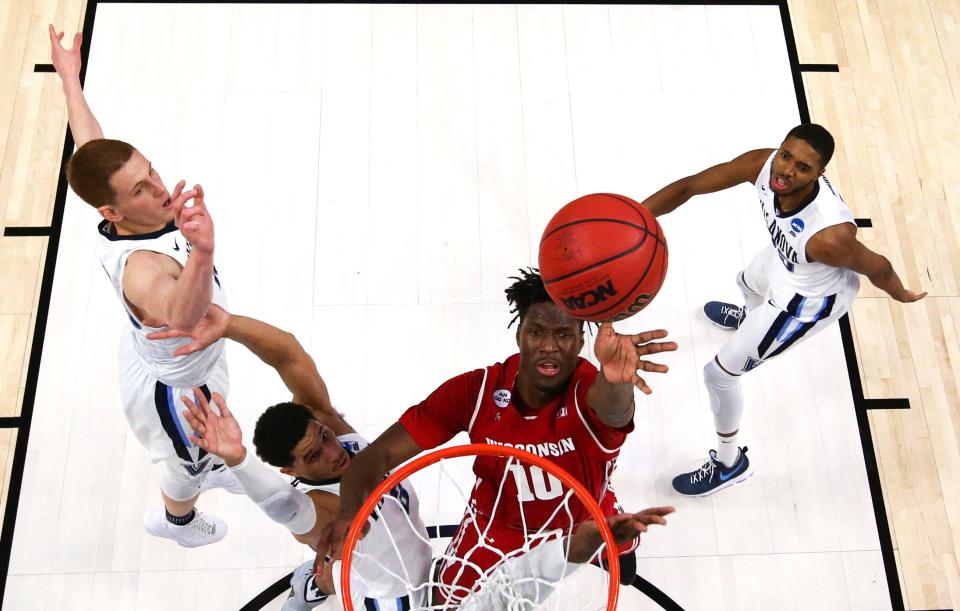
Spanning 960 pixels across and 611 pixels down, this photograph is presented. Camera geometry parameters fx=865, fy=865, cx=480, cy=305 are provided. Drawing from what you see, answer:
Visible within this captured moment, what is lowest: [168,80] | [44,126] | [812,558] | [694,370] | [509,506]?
[812,558]

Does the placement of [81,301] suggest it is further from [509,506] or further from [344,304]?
[509,506]

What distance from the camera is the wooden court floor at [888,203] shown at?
11.9 feet

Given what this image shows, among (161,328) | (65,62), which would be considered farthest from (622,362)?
(65,62)

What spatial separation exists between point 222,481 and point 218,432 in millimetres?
939

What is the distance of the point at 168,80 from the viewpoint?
460cm

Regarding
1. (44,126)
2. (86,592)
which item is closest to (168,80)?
(44,126)

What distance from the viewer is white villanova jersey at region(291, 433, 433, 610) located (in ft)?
8.82

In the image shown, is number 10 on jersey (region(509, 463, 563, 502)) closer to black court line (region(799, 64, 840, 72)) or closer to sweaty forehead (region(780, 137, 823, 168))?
sweaty forehead (region(780, 137, 823, 168))

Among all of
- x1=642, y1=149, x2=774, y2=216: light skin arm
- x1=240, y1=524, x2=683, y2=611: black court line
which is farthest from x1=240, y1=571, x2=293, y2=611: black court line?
x1=642, y1=149, x2=774, y2=216: light skin arm

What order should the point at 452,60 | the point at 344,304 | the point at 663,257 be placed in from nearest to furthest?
the point at 663,257 → the point at 344,304 → the point at 452,60

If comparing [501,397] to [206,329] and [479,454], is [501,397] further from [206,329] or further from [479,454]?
[206,329]

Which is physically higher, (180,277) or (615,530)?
(180,277)

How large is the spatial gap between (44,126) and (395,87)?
1.80 meters

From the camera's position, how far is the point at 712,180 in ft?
10.6
